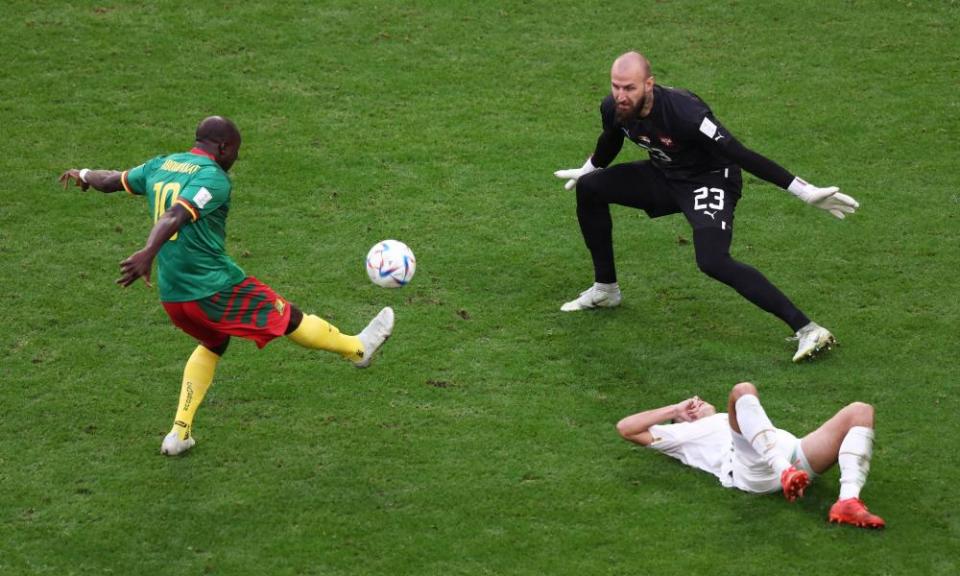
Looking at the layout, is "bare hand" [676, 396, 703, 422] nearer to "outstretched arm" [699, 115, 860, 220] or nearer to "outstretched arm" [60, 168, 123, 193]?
"outstretched arm" [699, 115, 860, 220]

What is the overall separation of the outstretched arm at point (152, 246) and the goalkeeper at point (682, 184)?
334 cm

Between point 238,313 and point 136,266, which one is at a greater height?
point 136,266

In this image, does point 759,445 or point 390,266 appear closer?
point 759,445

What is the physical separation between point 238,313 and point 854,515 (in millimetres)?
3807

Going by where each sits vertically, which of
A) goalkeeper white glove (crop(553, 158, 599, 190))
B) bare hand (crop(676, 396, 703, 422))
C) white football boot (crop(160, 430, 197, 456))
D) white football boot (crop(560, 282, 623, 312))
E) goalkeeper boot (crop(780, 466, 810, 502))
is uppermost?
goalkeeper white glove (crop(553, 158, 599, 190))

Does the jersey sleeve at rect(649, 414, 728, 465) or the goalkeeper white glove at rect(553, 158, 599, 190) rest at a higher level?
the goalkeeper white glove at rect(553, 158, 599, 190)

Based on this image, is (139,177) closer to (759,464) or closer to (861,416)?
(759,464)

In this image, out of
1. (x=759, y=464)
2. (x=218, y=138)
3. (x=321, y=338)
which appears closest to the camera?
(x=759, y=464)

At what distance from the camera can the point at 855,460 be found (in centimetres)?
722

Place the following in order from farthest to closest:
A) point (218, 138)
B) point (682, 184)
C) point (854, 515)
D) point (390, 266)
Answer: point (682, 184)
point (390, 266)
point (218, 138)
point (854, 515)

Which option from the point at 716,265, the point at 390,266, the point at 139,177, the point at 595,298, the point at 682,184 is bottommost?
the point at 595,298

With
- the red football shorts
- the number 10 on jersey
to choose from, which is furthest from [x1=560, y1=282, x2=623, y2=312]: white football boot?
the number 10 on jersey

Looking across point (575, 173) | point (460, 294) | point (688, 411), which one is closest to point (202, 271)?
point (460, 294)

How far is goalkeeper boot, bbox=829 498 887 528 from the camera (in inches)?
283
